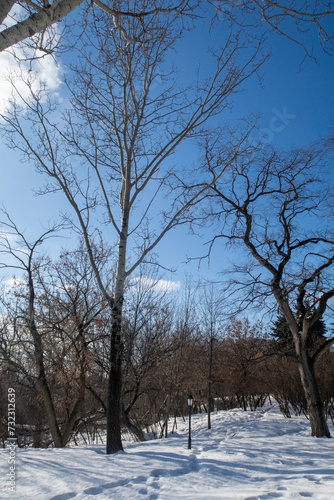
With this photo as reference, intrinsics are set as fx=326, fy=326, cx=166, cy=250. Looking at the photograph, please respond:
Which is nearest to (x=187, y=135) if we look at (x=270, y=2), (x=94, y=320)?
(x=270, y=2)

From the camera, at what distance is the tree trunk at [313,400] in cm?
948

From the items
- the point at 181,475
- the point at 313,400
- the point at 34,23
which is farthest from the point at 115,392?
the point at 34,23

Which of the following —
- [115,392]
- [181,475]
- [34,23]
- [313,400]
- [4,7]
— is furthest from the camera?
[313,400]

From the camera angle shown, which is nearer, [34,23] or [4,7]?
[4,7]

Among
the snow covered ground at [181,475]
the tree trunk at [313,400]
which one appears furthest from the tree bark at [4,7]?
the tree trunk at [313,400]

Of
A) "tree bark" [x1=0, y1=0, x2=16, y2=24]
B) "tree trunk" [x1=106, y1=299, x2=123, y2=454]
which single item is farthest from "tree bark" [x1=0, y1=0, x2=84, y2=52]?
"tree trunk" [x1=106, y1=299, x2=123, y2=454]

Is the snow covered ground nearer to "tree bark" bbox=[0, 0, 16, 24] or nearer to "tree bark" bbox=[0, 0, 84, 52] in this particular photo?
"tree bark" bbox=[0, 0, 84, 52]

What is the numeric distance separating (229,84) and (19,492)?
867 cm

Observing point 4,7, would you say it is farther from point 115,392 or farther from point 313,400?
point 313,400

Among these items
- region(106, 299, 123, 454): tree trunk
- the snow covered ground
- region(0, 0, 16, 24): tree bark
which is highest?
region(0, 0, 16, 24): tree bark

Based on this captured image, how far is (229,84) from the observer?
26.0ft

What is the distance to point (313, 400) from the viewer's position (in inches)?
376

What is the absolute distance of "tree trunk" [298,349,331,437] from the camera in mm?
9477

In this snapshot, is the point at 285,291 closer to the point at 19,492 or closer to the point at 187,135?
→ the point at 187,135
